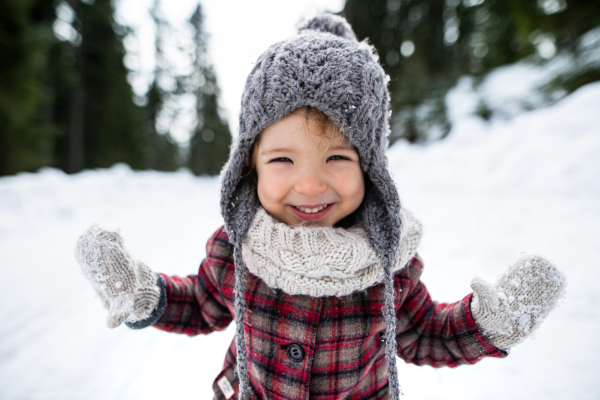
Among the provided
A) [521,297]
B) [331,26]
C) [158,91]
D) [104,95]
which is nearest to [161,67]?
[158,91]

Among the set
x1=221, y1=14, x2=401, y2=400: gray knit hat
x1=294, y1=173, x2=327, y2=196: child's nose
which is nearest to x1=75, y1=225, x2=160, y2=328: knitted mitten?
x1=221, y1=14, x2=401, y2=400: gray knit hat

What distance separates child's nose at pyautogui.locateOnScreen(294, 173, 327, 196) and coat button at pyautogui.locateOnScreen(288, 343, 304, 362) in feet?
1.72

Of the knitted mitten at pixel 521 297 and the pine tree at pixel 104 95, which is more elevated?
the pine tree at pixel 104 95

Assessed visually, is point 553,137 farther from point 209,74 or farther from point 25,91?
point 209,74

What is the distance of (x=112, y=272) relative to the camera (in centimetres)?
96

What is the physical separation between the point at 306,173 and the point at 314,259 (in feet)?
0.91

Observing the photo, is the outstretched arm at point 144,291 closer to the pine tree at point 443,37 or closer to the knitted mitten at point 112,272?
the knitted mitten at point 112,272

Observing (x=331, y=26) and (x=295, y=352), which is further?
(x=331, y=26)

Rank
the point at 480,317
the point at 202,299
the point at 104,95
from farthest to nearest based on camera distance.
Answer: the point at 104,95 → the point at 202,299 → the point at 480,317

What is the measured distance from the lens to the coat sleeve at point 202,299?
1152mm

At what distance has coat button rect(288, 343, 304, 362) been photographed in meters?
0.99

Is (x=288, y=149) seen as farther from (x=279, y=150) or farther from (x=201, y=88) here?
(x=201, y=88)

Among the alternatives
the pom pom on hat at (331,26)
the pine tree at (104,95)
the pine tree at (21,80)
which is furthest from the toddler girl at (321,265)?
the pine tree at (104,95)

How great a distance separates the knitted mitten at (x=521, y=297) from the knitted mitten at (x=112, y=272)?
115 centimetres
